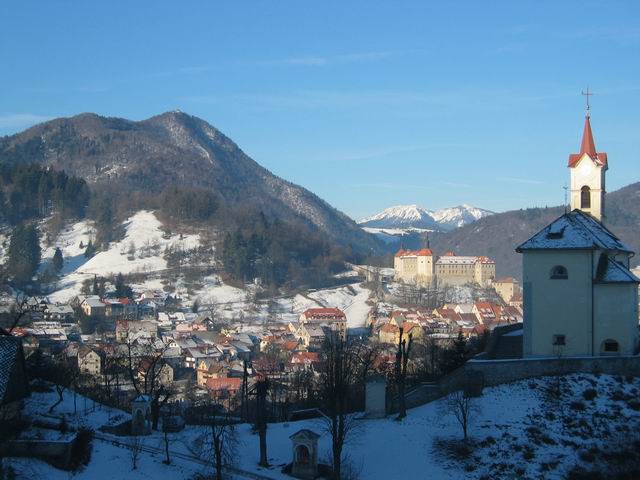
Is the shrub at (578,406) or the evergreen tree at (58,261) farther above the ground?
the evergreen tree at (58,261)

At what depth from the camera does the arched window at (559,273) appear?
105 feet

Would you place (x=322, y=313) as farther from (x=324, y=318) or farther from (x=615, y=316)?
(x=615, y=316)

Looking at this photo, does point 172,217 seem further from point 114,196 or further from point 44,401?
point 44,401

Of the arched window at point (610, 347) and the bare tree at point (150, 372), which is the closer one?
the arched window at point (610, 347)

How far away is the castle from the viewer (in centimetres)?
15400

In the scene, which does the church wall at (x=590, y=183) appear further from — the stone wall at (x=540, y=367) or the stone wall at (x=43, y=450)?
the stone wall at (x=43, y=450)

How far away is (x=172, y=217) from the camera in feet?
515

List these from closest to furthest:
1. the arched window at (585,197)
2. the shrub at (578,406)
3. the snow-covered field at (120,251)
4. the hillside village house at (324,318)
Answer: the shrub at (578,406)
the arched window at (585,197)
the hillside village house at (324,318)
the snow-covered field at (120,251)

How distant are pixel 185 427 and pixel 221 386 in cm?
3266

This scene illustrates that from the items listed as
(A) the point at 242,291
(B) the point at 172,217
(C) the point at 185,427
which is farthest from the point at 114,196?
(C) the point at 185,427

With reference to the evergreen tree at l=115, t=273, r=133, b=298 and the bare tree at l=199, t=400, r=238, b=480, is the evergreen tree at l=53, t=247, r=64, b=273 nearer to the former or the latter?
the evergreen tree at l=115, t=273, r=133, b=298

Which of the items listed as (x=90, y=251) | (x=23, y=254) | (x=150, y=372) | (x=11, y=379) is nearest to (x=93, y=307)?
(x=23, y=254)

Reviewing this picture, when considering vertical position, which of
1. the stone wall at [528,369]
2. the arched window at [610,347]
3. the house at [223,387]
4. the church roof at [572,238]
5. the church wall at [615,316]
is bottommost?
the house at [223,387]

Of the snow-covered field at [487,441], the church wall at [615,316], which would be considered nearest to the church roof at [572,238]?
the church wall at [615,316]
